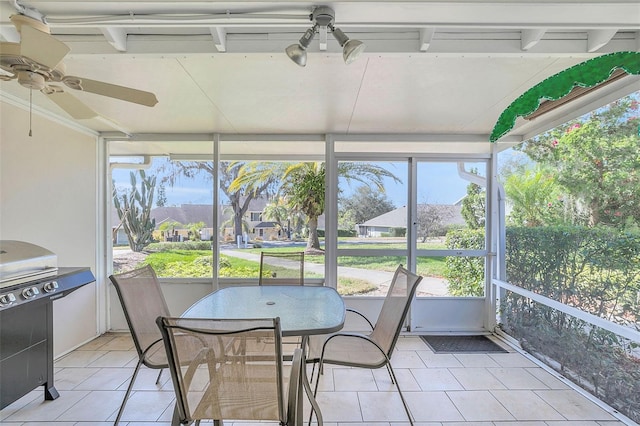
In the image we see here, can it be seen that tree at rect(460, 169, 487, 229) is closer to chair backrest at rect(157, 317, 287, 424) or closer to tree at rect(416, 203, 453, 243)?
tree at rect(416, 203, 453, 243)

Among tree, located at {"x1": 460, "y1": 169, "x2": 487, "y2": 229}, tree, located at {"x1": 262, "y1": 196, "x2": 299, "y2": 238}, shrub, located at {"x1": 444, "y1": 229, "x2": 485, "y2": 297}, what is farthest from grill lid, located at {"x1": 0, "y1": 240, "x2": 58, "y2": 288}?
tree, located at {"x1": 460, "y1": 169, "x2": 487, "y2": 229}

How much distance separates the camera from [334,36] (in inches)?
50.6

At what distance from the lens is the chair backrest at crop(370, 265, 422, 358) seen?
1937 millimetres

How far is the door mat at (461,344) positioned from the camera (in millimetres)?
3145

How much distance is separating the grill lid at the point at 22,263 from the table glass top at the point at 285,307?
1061 mm

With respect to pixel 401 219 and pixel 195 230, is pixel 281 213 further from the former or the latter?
pixel 401 219

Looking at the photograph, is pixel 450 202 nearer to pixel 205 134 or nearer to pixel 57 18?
pixel 205 134

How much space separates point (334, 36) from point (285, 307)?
1656 millimetres

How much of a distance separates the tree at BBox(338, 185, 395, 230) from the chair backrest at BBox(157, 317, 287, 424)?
95.0 inches

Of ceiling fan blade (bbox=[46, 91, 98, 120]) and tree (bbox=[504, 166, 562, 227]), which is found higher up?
ceiling fan blade (bbox=[46, 91, 98, 120])

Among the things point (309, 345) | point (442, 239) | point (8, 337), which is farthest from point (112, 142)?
point (442, 239)

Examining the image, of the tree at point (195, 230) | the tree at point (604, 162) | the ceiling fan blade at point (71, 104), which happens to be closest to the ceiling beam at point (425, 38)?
the tree at point (604, 162)

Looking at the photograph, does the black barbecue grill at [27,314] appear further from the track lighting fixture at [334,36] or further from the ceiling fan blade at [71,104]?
the track lighting fixture at [334,36]

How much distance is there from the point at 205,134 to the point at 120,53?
2007 millimetres
